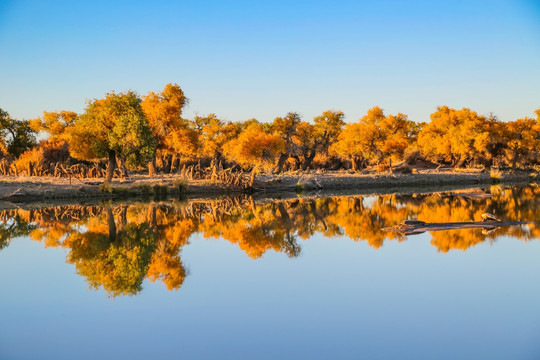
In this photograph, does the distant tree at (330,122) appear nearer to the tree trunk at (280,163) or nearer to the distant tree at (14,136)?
the tree trunk at (280,163)

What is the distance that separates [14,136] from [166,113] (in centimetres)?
2060

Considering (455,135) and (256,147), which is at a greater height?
(455,135)

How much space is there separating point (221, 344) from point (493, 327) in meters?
4.38

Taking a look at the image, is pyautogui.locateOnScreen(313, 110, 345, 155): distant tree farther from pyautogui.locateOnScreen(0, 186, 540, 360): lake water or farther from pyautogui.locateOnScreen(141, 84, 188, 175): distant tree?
pyautogui.locateOnScreen(0, 186, 540, 360): lake water

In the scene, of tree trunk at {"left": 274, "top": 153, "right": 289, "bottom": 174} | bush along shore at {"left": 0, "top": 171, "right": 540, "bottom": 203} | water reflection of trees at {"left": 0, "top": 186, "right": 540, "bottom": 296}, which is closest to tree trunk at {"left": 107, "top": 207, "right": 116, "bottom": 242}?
water reflection of trees at {"left": 0, "top": 186, "right": 540, "bottom": 296}

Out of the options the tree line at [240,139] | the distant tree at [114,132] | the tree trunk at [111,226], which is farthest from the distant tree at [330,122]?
the tree trunk at [111,226]

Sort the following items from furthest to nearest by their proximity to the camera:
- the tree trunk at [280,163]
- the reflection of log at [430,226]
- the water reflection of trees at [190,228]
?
the tree trunk at [280,163], the reflection of log at [430,226], the water reflection of trees at [190,228]

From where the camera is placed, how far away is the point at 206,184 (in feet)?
131

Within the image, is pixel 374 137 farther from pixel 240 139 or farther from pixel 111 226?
pixel 111 226

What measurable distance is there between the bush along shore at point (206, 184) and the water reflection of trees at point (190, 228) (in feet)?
20.9

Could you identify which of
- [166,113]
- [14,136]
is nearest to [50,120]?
[14,136]

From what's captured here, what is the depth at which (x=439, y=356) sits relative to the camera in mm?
7035

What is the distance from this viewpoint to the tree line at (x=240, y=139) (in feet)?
121

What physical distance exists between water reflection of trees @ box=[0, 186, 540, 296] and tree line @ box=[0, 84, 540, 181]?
9437mm
